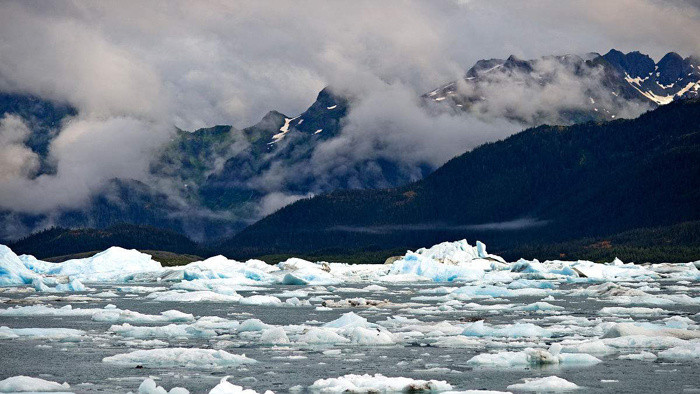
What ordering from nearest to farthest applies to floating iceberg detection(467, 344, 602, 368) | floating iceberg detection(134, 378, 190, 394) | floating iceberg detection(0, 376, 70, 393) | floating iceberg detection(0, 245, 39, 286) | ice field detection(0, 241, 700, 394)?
1. floating iceberg detection(134, 378, 190, 394)
2. floating iceberg detection(0, 376, 70, 393)
3. ice field detection(0, 241, 700, 394)
4. floating iceberg detection(467, 344, 602, 368)
5. floating iceberg detection(0, 245, 39, 286)

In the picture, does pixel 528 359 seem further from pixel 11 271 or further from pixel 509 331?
pixel 11 271

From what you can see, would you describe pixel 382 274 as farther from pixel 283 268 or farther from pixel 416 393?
pixel 416 393

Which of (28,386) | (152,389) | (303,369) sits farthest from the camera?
(303,369)

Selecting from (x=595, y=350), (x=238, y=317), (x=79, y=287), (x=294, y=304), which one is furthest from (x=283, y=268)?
(x=595, y=350)

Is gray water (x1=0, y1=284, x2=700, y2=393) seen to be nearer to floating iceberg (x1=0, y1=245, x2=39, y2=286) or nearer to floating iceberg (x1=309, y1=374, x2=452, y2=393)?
floating iceberg (x1=309, y1=374, x2=452, y2=393)

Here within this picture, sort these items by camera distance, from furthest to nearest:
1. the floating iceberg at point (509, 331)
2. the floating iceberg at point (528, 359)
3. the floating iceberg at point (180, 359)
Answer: the floating iceberg at point (509, 331) → the floating iceberg at point (180, 359) → the floating iceberg at point (528, 359)

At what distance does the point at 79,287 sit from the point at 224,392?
191 feet

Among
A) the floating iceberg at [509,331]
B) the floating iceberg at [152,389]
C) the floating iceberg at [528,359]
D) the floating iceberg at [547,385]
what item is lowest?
the floating iceberg at [547,385]

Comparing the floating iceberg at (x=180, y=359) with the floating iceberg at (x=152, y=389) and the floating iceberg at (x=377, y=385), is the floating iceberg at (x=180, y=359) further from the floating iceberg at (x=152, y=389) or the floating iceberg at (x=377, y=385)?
the floating iceberg at (x=152, y=389)

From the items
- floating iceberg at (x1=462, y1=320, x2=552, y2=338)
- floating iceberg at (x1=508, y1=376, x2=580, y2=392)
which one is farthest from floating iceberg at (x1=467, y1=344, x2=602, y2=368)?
floating iceberg at (x1=462, y1=320, x2=552, y2=338)

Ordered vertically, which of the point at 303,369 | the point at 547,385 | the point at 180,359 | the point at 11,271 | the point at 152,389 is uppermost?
the point at 11,271

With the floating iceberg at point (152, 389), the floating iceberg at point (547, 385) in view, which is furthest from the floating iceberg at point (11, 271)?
the floating iceberg at point (547, 385)

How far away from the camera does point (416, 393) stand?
20391 mm

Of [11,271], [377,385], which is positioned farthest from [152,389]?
[11,271]
